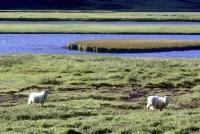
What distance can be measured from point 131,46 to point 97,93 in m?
34.9

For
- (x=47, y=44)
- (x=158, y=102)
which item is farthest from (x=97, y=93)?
(x=47, y=44)

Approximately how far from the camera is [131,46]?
218ft

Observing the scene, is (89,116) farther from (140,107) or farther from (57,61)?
(57,61)

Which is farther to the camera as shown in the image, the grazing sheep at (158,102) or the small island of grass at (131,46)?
the small island of grass at (131,46)

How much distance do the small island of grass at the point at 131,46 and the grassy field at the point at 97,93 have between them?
13371 mm

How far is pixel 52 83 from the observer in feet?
121

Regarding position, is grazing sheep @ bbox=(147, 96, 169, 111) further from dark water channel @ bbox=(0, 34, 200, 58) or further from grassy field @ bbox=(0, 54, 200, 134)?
dark water channel @ bbox=(0, 34, 200, 58)

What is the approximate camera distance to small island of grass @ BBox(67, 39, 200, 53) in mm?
64750

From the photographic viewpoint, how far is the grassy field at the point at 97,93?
853 inches

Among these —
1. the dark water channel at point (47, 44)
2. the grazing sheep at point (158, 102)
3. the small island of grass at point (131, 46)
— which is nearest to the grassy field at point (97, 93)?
the grazing sheep at point (158, 102)

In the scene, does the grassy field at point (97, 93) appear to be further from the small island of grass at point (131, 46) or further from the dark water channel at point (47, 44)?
the small island of grass at point (131, 46)

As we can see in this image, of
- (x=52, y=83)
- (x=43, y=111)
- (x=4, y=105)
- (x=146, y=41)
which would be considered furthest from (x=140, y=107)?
(x=146, y=41)

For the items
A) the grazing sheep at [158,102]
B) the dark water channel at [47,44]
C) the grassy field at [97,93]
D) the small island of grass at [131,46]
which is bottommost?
the dark water channel at [47,44]

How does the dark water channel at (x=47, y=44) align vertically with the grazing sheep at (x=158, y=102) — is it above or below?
below
